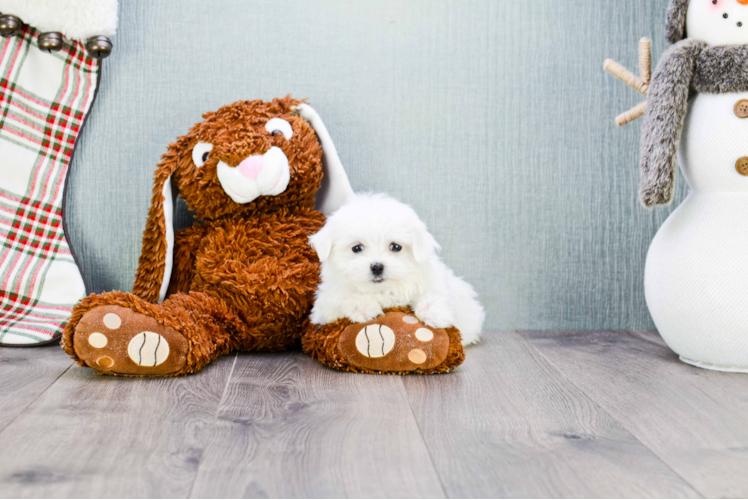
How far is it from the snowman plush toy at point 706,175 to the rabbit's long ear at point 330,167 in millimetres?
595

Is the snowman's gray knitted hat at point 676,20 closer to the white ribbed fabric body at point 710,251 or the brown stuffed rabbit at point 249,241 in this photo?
the white ribbed fabric body at point 710,251

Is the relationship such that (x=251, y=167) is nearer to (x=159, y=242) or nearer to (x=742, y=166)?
(x=159, y=242)

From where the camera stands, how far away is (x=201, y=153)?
4.07 ft

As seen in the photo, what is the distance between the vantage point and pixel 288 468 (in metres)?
0.70

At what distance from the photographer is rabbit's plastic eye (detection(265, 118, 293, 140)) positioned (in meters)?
1.25

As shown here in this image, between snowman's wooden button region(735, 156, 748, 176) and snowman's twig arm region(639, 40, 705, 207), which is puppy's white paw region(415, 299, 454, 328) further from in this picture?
snowman's wooden button region(735, 156, 748, 176)

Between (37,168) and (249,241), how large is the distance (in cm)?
53

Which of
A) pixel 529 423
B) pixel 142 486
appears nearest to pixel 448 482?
pixel 529 423

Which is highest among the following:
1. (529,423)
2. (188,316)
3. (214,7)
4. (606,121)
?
(214,7)

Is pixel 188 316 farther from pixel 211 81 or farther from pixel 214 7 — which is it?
pixel 214 7

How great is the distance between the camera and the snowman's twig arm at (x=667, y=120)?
1101 millimetres

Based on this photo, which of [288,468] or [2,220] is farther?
[2,220]

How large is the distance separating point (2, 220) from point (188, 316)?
553 millimetres

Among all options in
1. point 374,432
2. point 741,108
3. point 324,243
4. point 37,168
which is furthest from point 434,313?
point 37,168
